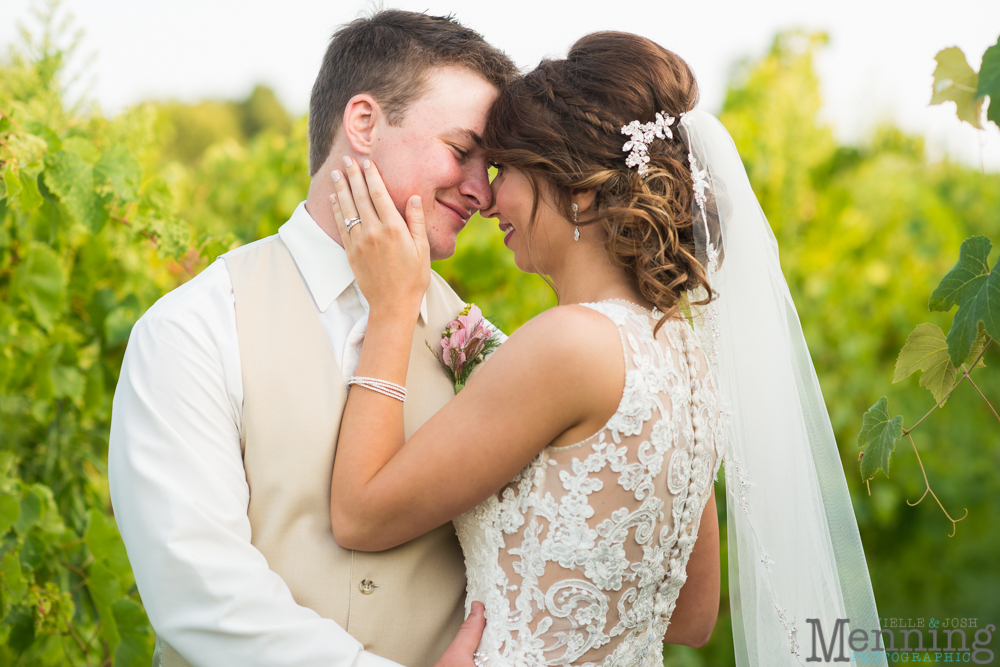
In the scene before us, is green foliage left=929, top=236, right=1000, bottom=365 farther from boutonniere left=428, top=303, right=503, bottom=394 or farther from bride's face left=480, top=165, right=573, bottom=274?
boutonniere left=428, top=303, right=503, bottom=394

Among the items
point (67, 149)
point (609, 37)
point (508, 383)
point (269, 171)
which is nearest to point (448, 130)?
point (609, 37)

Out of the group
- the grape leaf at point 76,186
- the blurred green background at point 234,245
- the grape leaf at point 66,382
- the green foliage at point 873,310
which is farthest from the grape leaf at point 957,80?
the green foliage at point 873,310

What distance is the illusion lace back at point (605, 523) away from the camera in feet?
5.71

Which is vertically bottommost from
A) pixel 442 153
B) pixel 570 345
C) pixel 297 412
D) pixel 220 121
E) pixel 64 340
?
pixel 297 412

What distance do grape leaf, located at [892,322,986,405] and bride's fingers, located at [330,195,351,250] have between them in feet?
4.38

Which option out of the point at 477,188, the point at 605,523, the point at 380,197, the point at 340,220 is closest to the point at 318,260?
the point at 340,220

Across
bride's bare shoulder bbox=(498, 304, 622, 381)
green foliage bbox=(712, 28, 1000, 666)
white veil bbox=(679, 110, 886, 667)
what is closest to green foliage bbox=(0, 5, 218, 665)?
bride's bare shoulder bbox=(498, 304, 622, 381)

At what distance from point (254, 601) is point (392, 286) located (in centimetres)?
79

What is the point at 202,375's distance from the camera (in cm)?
173

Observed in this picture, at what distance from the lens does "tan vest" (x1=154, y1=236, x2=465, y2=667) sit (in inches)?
69.2

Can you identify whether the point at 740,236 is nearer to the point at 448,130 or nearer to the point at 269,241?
the point at 448,130

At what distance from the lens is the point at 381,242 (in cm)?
192

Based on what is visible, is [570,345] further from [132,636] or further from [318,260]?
[132,636]

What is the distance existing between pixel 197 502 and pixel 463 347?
2.57 feet
